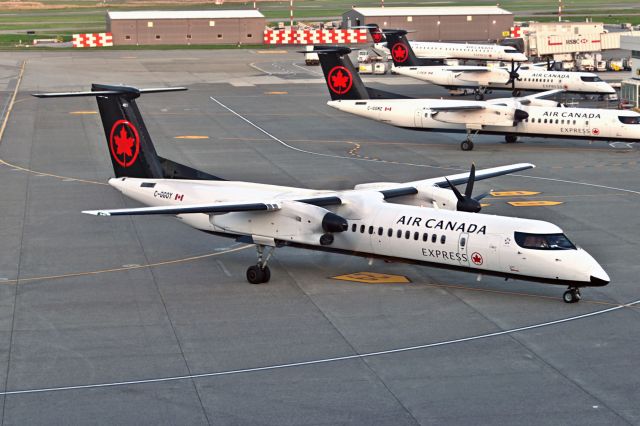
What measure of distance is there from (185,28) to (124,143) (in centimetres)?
10047

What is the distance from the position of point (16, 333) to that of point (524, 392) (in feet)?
48.5

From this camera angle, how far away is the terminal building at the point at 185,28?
137125 mm

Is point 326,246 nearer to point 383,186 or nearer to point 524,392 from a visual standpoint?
point 383,186

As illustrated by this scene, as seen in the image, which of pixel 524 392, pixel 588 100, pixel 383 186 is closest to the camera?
pixel 524 392

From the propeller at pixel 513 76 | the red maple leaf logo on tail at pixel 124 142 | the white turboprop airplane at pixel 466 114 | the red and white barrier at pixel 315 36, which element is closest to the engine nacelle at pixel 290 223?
the red maple leaf logo on tail at pixel 124 142

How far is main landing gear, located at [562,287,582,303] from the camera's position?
3338 centimetres

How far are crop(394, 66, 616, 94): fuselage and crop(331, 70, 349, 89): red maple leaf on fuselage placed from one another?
23.8 metres

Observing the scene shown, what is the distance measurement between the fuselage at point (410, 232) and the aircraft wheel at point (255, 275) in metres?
1.20

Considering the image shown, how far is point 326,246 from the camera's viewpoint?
1425 inches

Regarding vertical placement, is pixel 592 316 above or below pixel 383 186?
below

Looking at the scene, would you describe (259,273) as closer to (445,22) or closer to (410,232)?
(410,232)

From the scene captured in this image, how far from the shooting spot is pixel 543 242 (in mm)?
33094

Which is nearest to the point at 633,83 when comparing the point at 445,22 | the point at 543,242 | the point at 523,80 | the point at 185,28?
the point at 523,80

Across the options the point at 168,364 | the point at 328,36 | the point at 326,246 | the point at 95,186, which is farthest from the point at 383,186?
the point at 328,36
